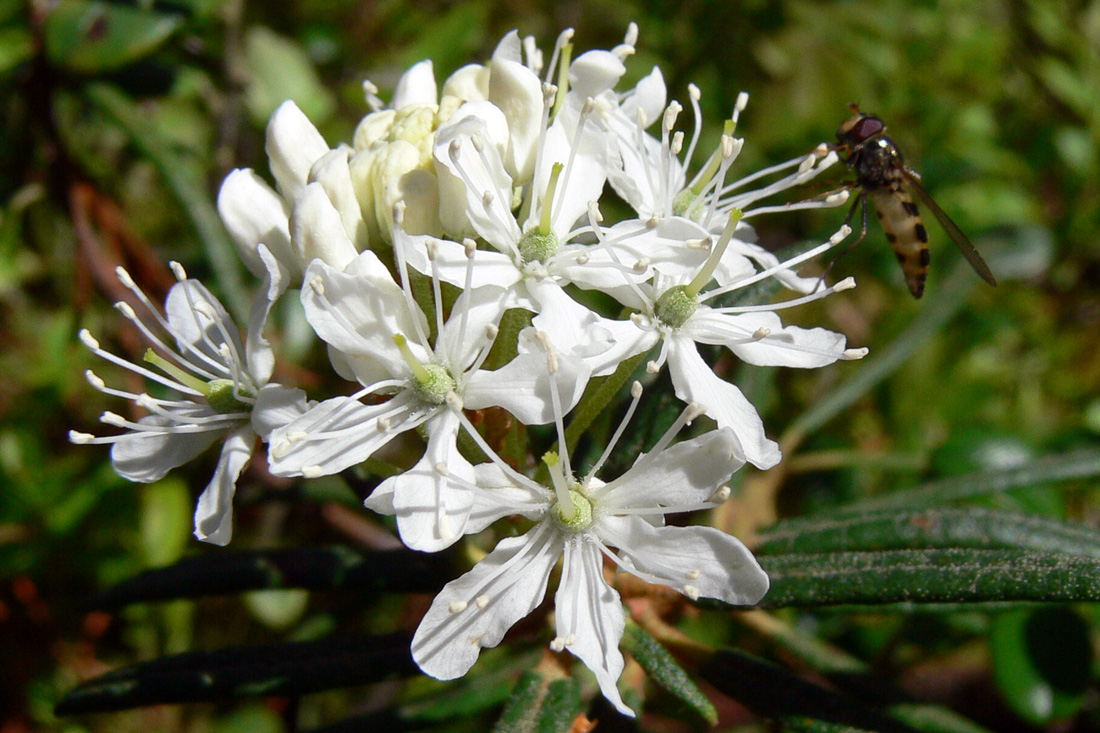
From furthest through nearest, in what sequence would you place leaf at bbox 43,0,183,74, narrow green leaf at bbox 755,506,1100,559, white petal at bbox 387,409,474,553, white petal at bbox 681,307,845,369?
leaf at bbox 43,0,183,74, narrow green leaf at bbox 755,506,1100,559, white petal at bbox 681,307,845,369, white petal at bbox 387,409,474,553

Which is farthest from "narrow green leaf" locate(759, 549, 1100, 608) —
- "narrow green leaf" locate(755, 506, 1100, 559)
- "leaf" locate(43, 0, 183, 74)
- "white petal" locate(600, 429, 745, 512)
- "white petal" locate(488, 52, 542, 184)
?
"leaf" locate(43, 0, 183, 74)

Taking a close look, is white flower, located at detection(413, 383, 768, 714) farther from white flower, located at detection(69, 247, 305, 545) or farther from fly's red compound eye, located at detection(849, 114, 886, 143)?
fly's red compound eye, located at detection(849, 114, 886, 143)

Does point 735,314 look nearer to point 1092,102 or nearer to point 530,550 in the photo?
point 530,550

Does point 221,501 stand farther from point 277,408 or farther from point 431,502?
point 431,502

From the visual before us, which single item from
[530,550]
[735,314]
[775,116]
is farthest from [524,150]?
[775,116]

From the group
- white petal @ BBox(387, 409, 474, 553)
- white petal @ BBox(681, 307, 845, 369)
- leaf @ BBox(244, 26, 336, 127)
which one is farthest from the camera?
leaf @ BBox(244, 26, 336, 127)

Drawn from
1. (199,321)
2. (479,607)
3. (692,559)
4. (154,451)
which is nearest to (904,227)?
(692,559)

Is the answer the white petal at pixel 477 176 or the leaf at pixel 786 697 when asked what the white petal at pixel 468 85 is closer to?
the white petal at pixel 477 176

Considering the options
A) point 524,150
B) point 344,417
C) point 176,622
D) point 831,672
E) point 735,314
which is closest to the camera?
point 344,417
